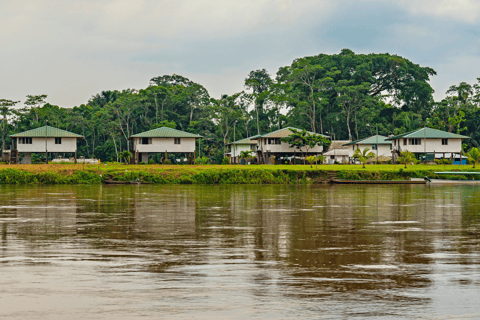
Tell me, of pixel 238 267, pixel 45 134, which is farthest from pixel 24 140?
pixel 238 267

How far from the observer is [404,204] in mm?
33031

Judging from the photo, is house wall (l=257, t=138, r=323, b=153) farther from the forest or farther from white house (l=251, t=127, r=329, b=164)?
the forest

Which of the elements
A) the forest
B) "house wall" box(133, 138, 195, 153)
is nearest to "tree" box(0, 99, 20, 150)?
the forest

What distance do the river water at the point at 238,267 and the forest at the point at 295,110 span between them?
294 feet

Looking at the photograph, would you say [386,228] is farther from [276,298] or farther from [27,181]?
[27,181]

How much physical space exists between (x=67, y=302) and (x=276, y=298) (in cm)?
363

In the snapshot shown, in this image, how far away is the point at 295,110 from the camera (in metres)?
116

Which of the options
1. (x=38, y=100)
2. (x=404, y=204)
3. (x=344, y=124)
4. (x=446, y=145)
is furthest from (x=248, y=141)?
(x=404, y=204)

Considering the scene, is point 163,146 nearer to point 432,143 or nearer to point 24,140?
point 24,140

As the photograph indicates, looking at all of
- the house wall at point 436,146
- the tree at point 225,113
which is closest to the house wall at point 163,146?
the tree at point 225,113

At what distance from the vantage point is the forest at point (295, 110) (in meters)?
112

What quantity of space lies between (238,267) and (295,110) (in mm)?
104587

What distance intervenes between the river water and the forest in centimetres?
8971

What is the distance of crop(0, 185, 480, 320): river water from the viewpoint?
29.4 ft
